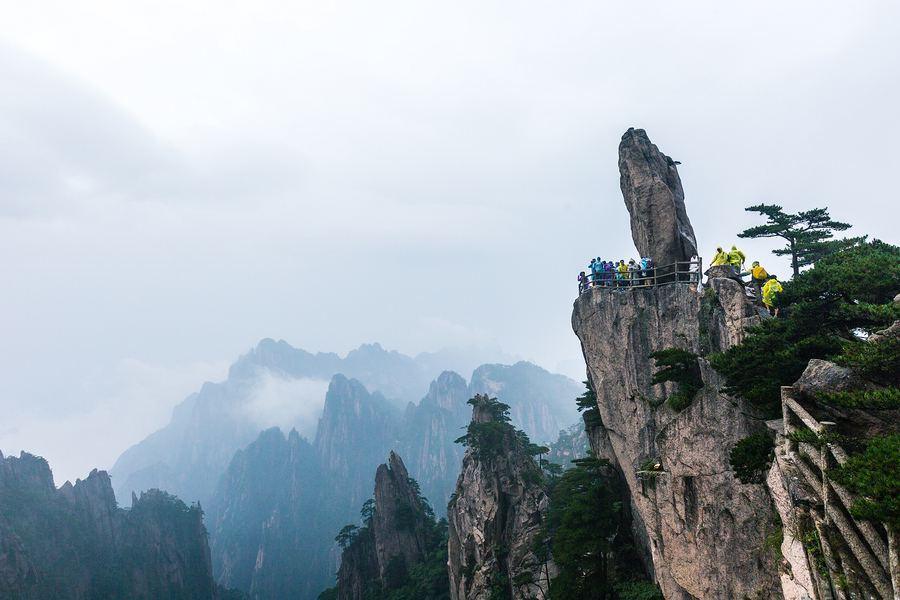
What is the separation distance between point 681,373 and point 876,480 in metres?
11.5

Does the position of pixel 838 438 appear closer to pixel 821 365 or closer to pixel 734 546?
pixel 821 365

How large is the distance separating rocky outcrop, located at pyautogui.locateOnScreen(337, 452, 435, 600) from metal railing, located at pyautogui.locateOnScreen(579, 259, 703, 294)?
54511mm

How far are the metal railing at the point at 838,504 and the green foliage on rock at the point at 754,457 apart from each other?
2.23 meters

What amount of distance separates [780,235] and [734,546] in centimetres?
1770

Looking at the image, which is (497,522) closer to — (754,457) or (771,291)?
(754,457)

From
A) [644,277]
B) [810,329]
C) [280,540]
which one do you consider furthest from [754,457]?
[280,540]

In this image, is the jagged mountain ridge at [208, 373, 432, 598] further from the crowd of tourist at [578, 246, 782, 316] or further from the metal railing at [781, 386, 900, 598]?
the metal railing at [781, 386, 900, 598]

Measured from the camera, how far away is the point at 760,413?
1543 centimetres

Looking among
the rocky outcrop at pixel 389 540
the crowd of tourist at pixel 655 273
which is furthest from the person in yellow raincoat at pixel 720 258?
the rocky outcrop at pixel 389 540

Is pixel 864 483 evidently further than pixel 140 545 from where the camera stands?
No

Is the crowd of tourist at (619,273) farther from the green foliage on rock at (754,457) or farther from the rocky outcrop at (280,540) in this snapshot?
the rocky outcrop at (280,540)

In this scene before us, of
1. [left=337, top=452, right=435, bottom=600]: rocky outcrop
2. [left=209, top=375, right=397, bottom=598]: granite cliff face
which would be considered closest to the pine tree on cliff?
[left=337, top=452, right=435, bottom=600]: rocky outcrop

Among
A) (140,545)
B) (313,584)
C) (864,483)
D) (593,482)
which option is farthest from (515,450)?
(313,584)

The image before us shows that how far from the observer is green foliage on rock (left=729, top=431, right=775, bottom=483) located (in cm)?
1346
